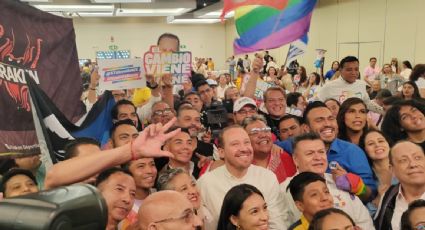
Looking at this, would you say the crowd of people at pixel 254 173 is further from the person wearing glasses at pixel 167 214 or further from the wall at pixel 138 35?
the wall at pixel 138 35

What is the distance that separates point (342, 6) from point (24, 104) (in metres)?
13.0

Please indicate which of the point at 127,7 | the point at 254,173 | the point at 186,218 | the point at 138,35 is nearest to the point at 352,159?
the point at 254,173

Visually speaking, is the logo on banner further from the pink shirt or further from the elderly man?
the pink shirt

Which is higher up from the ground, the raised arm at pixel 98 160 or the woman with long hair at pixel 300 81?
the raised arm at pixel 98 160

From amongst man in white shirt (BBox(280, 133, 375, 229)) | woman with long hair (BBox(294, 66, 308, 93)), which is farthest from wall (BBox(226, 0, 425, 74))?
→ man in white shirt (BBox(280, 133, 375, 229))

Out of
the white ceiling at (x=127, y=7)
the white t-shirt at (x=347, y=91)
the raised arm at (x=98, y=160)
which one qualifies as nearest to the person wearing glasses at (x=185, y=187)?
the raised arm at (x=98, y=160)

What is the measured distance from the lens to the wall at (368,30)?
11289 millimetres

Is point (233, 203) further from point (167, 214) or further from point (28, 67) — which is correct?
point (28, 67)

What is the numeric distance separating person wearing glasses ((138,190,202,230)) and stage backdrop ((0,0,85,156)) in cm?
129

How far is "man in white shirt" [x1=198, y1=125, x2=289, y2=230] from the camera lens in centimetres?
292

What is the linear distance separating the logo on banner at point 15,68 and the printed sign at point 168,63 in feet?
6.87

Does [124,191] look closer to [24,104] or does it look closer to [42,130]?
[42,130]

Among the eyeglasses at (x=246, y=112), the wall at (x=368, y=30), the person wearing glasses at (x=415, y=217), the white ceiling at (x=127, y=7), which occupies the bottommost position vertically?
the person wearing glasses at (x=415, y=217)

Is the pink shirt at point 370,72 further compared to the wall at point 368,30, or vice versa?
the pink shirt at point 370,72
